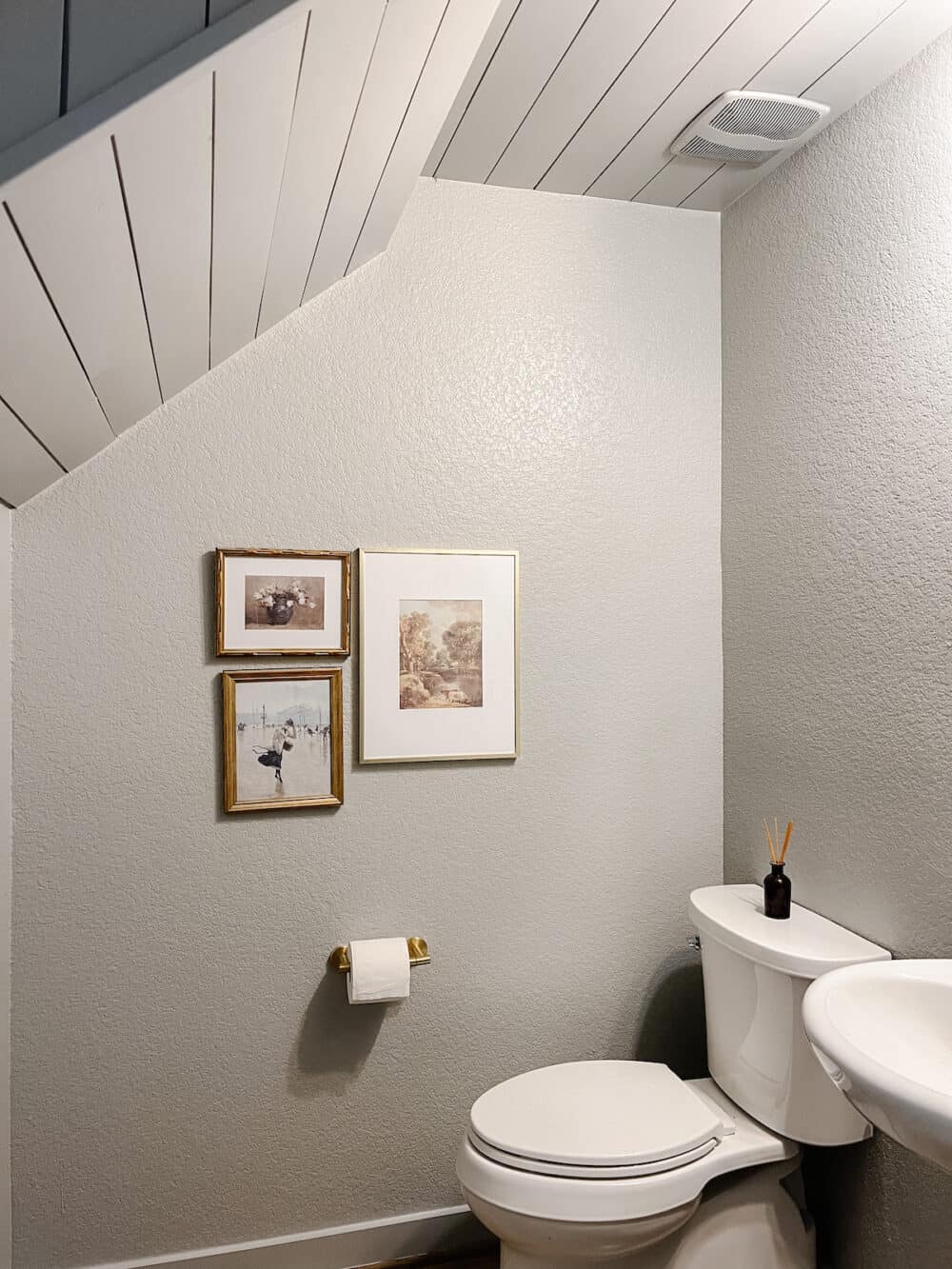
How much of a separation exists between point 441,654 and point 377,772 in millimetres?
300

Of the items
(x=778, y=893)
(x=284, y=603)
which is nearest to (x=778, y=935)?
(x=778, y=893)

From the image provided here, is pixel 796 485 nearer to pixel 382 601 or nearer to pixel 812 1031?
pixel 382 601

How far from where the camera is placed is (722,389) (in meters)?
2.35

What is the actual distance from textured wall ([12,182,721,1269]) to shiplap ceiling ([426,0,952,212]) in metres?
0.20

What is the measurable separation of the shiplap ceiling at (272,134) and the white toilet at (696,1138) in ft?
4.90

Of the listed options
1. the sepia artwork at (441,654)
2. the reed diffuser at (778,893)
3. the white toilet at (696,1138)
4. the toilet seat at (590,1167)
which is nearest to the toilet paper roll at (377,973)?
the white toilet at (696,1138)

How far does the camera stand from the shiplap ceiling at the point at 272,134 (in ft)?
2.62

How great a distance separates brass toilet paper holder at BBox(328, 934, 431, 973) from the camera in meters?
2.05

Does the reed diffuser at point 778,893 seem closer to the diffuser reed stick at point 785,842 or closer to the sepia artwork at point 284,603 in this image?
the diffuser reed stick at point 785,842

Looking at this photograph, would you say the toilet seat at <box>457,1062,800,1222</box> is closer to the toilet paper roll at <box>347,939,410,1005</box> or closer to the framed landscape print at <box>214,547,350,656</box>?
the toilet paper roll at <box>347,939,410,1005</box>

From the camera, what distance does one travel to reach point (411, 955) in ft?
6.86

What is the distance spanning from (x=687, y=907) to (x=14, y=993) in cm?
150

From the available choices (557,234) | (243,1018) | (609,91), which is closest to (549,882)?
(243,1018)

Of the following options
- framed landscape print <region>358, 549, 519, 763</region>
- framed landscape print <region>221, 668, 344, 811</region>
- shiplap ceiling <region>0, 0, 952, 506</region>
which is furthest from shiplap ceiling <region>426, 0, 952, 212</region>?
framed landscape print <region>221, 668, 344, 811</region>
